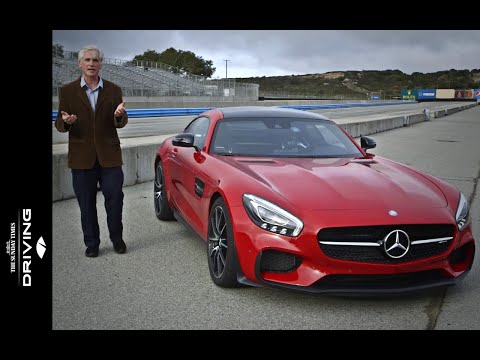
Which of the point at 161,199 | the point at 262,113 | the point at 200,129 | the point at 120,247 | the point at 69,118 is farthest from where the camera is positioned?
the point at 161,199

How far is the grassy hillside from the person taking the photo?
165 meters

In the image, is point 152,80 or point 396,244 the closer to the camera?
point 396,244

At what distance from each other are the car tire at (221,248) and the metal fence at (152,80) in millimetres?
28640

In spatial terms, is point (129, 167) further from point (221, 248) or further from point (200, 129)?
point (221, 248)

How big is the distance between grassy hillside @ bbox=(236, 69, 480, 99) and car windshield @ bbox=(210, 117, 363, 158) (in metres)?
156

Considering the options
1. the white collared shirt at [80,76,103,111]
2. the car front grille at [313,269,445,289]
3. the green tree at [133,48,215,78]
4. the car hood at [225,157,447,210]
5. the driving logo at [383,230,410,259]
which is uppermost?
the green tree at [133,48,215,78]

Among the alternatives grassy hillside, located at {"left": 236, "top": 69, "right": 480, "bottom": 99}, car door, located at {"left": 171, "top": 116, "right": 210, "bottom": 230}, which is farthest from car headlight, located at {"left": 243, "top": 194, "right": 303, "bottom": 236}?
grassy hillside, located at {"left": 236, "top": 69, "right": 480, "bottom": 99}

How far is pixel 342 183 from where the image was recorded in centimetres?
434

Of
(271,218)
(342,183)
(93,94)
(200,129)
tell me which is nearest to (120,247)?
(93,94)

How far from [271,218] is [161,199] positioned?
289 centimetres

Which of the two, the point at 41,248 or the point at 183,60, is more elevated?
the point at 183,60

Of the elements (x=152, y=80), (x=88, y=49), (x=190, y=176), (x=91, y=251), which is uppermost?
(x=152, y=80)

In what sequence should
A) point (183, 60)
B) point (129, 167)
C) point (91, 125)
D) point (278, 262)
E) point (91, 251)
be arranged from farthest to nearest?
point (183, 60)
point (129, 167)
point (91, 251)
point (91, 125)
point (278, 262)

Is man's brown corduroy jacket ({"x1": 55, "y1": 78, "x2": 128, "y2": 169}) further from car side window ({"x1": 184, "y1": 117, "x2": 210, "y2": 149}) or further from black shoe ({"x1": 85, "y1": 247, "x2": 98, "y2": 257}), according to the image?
car side window ({"x1": 184, "y1": 117, "x2": 210, "y2": 149})
